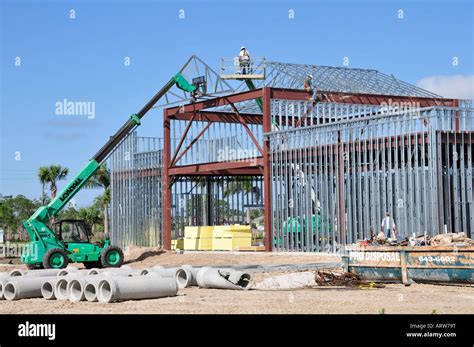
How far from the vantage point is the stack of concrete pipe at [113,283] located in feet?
56.5

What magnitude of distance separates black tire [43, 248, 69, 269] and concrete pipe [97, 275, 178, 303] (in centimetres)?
1059

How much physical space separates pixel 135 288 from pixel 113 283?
62 centimetres

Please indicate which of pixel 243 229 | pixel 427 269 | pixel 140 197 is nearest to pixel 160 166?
pixel 140 197

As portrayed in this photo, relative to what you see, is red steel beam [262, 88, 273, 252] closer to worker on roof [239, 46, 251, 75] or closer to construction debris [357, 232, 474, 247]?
worker on roof [239, 46, 251, 75]

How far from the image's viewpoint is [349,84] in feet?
128

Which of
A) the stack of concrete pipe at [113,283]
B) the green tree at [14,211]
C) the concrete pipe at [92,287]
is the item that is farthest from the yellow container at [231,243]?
the green tree at [14,211]

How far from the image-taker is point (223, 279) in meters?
19.9

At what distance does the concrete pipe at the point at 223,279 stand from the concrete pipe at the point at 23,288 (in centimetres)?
397

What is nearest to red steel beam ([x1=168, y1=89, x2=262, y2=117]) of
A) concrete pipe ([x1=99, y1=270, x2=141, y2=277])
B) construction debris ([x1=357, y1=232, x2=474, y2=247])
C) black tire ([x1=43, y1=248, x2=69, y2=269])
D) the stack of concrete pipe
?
black tire ([x1=43, y1=248, x2=69, y2=269])

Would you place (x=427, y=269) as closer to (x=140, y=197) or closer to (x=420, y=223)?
(x=420, y=223)

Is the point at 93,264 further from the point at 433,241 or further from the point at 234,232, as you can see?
the point at 433,241

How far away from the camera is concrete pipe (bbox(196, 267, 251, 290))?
65.0 feet

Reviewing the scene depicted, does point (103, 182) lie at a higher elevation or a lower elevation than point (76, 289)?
higher

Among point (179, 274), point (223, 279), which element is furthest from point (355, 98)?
point (223, 279)
